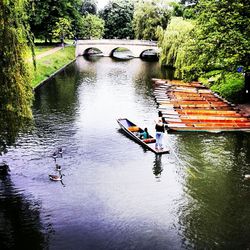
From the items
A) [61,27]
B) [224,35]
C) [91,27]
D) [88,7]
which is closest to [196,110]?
[224,35]

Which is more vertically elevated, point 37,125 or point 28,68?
point 28,68

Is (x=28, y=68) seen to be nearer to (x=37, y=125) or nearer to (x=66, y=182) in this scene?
(x=66, y=182)

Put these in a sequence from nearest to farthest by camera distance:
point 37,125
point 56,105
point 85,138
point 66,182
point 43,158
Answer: point 66,182 → point 43,158 → point 85,138 → point 37,125 → point 56,105

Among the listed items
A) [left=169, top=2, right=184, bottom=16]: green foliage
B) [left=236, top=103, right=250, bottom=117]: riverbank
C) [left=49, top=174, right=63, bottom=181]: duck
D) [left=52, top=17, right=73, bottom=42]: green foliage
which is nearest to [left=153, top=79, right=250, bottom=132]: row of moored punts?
[left=236, top=103, right=250, bottom=117]: riverbank

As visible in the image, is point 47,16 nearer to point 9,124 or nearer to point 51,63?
point 51,63

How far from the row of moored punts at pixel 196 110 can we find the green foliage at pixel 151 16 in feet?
104

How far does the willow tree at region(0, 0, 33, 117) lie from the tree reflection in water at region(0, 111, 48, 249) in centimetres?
47

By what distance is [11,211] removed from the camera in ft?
43.8

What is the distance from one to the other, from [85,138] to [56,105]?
27.7 ft

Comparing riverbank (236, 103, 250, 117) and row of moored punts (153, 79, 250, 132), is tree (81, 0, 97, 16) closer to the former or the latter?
row of moored punts (153, 79, 250, 132)

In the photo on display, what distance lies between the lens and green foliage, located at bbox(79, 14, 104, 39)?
78.2m

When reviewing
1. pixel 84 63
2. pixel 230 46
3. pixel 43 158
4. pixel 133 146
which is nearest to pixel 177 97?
pixel 230 46

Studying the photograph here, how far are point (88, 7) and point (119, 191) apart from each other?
81873 millimetres

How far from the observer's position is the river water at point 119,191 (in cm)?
1197
